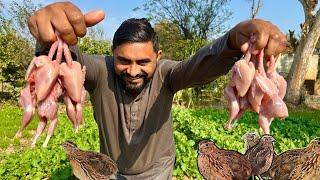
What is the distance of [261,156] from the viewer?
1.95 metres

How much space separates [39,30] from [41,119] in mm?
378

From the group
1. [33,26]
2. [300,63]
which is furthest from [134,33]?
[300,63]

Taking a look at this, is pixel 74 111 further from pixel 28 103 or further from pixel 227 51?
pixel 227 51

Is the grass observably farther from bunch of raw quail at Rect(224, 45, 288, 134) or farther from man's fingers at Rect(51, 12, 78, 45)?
bunch of raw quail at Rect(224, 45, 288, 134)

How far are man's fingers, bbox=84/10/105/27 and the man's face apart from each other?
79cm

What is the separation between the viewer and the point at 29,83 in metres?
1.97

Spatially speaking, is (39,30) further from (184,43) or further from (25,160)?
(184,43)

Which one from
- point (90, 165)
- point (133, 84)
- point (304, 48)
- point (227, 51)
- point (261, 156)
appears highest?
point (227, 51)

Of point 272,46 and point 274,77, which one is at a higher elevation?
point 272,46

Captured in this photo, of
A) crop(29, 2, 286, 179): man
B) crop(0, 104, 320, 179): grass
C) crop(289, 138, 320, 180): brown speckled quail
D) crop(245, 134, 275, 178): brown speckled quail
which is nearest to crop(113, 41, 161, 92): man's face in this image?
crop(29, 2, 286, 179): man

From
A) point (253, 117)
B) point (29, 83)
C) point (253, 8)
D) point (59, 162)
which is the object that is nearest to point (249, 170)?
point (29, 83)

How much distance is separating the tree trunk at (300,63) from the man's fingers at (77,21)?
21.0 meters

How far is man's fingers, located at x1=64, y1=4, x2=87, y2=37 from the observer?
199 centimetres

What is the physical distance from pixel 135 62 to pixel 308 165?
132 centimetres
